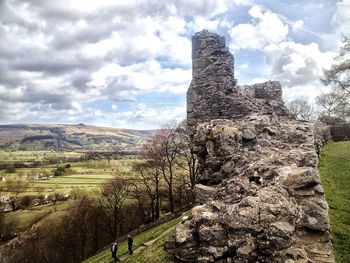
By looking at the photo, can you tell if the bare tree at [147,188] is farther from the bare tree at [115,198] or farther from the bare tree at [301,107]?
the bare tree at [301,107]

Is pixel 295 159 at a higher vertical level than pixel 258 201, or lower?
higher

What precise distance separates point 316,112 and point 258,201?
247 feet

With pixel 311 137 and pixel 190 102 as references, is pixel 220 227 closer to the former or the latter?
pixel 311 137

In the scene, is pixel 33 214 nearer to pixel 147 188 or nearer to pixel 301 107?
pixel 147 188

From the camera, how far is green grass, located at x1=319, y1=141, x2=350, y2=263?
14.7 m

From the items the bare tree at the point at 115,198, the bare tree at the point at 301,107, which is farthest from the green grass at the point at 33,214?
the bare tree at the point at 301,107

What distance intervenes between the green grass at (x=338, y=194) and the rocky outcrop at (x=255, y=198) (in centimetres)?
209

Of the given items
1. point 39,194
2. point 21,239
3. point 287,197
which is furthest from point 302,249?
point 39,194

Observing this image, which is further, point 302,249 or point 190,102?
point 190,102

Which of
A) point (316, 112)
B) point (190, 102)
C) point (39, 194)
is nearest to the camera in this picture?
point (190, 102)

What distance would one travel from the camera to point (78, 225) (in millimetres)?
60125

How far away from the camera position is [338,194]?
1995cm

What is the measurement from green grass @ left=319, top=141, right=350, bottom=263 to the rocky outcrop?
82.5 inches

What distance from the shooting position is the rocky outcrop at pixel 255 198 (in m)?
12.8
